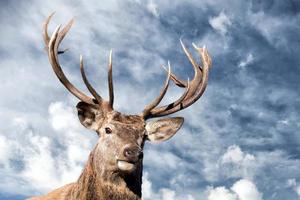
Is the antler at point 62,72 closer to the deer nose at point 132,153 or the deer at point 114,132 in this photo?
the deer at point 114,132

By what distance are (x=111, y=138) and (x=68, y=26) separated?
3164mm

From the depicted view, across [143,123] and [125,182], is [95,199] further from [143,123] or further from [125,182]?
[143,123]

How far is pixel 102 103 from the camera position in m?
9.51

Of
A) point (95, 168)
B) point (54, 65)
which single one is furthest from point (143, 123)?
point (54, 65)

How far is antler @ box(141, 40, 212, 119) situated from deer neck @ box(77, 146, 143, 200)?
157 centimetres

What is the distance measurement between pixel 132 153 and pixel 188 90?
2.93m

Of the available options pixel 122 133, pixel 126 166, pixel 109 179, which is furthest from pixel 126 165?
pixel 122 133

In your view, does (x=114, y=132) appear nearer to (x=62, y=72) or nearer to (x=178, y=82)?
(x=62, y=72)

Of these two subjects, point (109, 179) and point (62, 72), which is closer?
point (109, 179)

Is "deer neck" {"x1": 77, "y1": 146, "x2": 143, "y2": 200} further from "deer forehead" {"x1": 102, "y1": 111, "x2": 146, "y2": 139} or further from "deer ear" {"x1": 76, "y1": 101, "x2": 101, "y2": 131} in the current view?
"deer ear" {"x1": 76, "y1": 101, "x2": 101, "y2": 131}

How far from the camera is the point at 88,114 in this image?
9.50m

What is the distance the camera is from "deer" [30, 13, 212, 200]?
27.1 feet

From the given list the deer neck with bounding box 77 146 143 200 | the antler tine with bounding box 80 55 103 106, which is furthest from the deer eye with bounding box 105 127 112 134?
the antler tine with bounding box 80 55 103 106

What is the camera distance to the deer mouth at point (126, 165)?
7965 millimetres
